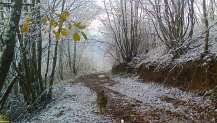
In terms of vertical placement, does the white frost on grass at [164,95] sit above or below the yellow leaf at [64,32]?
below

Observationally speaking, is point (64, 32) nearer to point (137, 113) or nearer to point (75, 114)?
point (137, 113)

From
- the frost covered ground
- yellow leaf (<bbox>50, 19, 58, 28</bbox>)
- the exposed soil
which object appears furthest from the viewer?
the exposed soil

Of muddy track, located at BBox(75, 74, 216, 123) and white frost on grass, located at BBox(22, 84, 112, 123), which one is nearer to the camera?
muddy track, located at BBox(75, 74, 216, 123)

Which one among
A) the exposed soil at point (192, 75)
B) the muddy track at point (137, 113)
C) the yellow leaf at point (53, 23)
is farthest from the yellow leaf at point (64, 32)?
the exposed soil at point (192, 75)

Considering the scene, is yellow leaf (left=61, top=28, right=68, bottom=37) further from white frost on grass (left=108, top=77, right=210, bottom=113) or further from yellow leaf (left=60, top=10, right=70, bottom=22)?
white frost on grass (left=108, top=77, right=210, bottom=113)

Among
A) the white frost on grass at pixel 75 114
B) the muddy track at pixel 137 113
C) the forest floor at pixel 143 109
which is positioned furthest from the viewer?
the white frost on grass at pixel 75 114

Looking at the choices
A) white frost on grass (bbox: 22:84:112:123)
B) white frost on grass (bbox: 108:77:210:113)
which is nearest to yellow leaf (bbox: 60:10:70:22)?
white frost on grass (bbox: 22:84:112:123)

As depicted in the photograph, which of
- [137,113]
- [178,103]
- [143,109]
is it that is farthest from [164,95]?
[137,113]

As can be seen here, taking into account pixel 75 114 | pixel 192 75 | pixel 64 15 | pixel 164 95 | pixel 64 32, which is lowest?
pixel 75 114

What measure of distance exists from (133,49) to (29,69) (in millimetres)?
15838

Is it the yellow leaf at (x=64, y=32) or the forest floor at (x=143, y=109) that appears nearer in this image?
the yellow leaf at (x=64, y=32)

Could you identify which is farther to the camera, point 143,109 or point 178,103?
point 178,103

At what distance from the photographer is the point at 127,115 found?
12.0m

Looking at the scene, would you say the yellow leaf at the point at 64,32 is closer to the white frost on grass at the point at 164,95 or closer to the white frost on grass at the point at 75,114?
the white frost on grass at the point at 75,114
